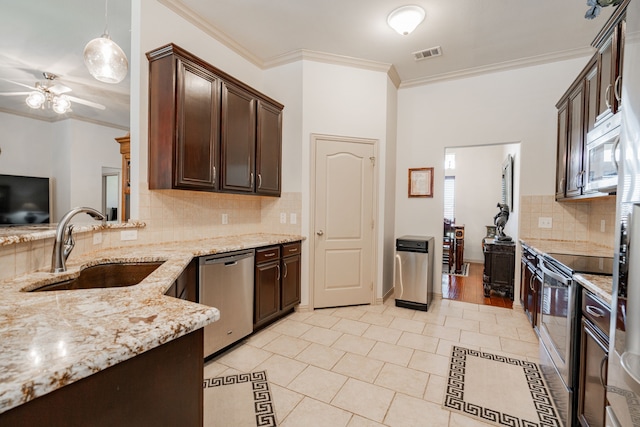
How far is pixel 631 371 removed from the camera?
2.98ft

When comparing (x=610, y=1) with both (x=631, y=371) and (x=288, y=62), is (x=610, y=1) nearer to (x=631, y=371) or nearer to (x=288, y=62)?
(x=631, y=371)

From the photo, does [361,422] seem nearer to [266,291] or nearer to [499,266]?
[266,291]

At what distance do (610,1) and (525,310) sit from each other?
315cm

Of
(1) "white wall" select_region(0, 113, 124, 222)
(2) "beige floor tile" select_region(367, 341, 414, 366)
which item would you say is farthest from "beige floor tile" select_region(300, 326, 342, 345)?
(1) "white wall" select_region(0, 113, 124, 222)

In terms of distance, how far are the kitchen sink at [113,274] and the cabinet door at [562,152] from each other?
12.8 feet

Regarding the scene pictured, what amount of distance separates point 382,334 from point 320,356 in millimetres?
764

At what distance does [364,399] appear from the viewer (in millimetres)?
1984

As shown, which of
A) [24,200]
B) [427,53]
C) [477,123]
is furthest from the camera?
[24,200]

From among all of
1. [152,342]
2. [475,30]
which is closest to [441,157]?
[475,30]

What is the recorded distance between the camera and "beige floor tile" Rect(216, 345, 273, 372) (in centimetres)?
236

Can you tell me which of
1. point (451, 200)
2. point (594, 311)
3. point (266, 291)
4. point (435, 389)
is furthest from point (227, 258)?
point (451, 200)

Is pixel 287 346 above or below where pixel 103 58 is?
below

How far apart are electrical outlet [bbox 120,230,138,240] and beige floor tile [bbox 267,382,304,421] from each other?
162cm

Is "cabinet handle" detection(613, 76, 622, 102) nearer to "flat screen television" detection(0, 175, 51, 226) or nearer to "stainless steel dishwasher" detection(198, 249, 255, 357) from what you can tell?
"stainless steel dishwasher" detection(198, 249, 255, 357)
